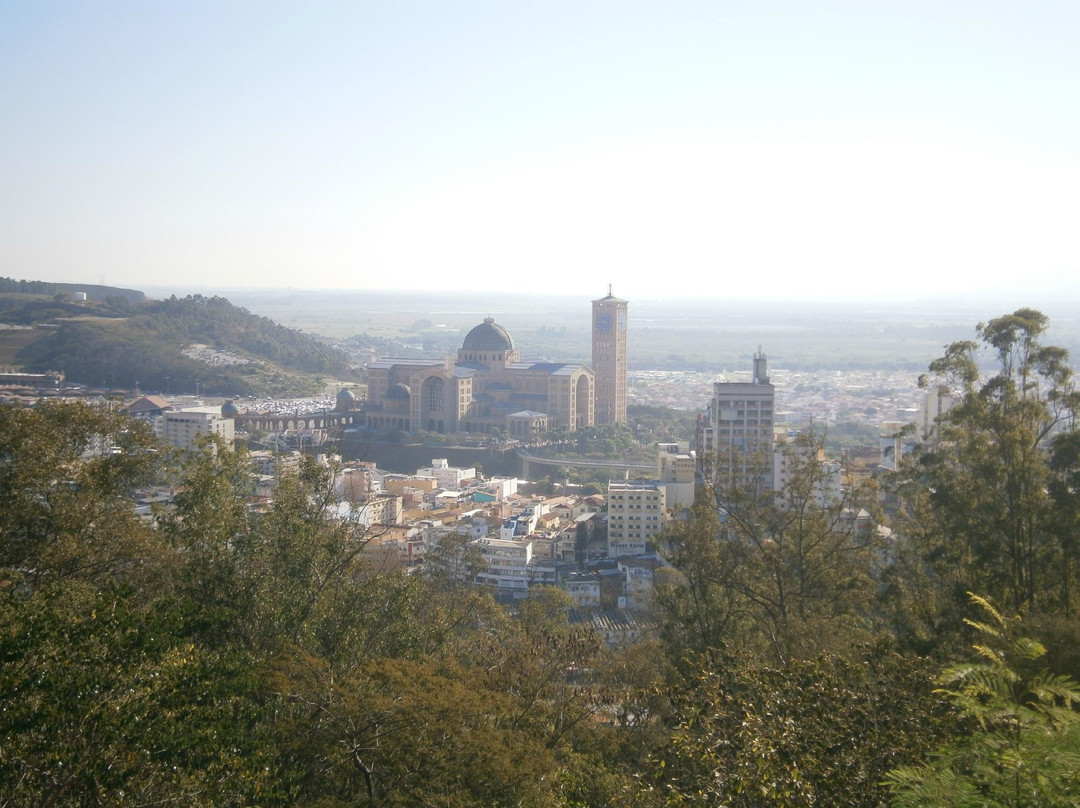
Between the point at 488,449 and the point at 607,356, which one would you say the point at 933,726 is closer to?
the point at 488,449

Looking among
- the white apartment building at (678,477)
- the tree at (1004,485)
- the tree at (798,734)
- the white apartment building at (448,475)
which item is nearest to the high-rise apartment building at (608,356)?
the white apartment building at (448,475)

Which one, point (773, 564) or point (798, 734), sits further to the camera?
point (773, 564)

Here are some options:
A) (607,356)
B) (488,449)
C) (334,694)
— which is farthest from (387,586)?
(607,356)

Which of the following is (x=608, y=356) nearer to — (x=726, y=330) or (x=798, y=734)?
(x=798, y=734)

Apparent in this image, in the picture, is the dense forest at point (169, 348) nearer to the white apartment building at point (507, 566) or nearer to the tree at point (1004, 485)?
the white apartment building at point (507, 566)

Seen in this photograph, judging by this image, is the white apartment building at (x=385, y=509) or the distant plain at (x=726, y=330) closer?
the white apartment building at (x=385, y=509)

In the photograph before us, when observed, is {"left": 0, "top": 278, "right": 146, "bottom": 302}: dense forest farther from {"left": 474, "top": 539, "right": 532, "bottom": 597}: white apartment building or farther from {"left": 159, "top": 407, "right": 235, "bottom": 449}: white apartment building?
{"left": 474, "top": 539, "right": 532, "bottom": 597}: white apartment building

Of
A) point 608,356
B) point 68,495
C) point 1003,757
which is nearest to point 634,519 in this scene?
point 68,495
